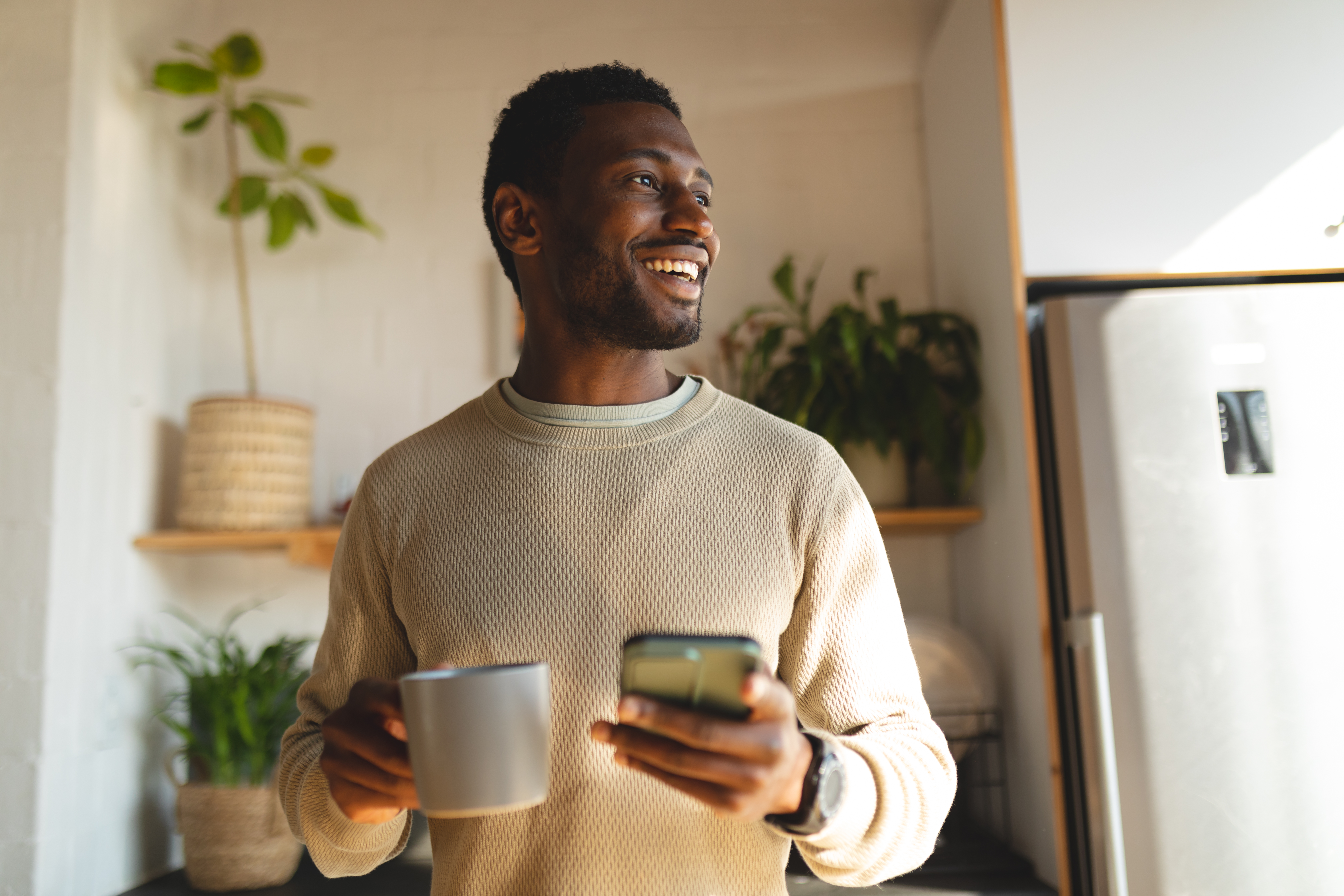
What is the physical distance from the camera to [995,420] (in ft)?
5.94

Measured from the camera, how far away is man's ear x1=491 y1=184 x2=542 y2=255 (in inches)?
39.8

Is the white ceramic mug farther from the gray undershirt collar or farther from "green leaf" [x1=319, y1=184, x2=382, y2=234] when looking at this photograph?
"green leaf" [x1=319, y1=184, x2=382, y2=234]

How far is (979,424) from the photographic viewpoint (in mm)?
1836

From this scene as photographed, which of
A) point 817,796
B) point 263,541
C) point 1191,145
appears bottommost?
point 817,796

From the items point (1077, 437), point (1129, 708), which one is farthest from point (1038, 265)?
point (1129, 708)

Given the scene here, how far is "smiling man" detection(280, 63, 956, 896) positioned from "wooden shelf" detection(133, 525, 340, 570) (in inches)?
41.6

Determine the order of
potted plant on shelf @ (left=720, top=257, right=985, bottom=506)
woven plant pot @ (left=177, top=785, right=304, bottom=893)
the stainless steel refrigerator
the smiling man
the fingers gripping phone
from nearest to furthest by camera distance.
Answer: the fingers gripping phone < the smiling man < the stainless steel refrigerator < woven plant pot @ (left=177, top=785, right=304, bottom=893) < potted plant on shelf @ (left=720, top=257, right=985, bottom=506)

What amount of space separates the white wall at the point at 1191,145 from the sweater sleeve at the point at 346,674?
1231 mm

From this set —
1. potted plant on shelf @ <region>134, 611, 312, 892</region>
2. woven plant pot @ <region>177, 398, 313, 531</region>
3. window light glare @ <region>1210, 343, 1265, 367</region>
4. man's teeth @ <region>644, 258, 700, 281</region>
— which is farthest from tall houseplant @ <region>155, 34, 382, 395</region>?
window light glare @ <region>1210, 343, 1265, 367</region>

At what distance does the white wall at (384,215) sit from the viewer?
189cm

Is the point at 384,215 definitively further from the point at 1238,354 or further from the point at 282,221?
the point at 1238,354

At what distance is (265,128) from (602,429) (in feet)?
4.81

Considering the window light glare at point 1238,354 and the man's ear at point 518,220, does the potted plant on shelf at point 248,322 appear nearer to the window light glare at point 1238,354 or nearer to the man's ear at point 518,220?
the man's ear at point 518,220

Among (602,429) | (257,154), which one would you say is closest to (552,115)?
(602,429)
